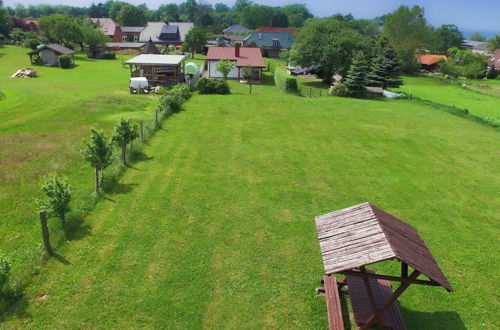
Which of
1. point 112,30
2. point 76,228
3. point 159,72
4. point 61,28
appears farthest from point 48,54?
point 76,228

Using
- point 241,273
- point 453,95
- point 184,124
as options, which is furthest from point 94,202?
point 453,95

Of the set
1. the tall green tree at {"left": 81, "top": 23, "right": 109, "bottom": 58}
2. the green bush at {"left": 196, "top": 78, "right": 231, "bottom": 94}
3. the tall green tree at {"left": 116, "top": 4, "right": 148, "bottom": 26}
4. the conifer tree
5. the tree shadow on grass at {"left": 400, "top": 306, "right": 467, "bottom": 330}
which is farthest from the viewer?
the tall green tree at {"left": 116, "top": 4, "right": 148, "bottom": 26}

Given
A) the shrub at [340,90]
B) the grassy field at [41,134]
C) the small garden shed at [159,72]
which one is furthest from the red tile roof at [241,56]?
the grassy field at [41,134]

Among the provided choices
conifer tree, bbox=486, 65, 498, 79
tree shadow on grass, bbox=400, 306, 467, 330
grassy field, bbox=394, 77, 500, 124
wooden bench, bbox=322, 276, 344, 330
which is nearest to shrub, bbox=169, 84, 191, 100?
wooden bench, bbox=322, 276, 344, 330

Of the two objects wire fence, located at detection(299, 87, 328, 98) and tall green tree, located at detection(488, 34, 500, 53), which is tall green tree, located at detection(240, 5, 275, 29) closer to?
tall green tree, located at detection(488, 34, 500, 53)

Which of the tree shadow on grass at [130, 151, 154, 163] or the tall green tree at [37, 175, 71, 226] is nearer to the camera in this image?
the tall green tree at [37, 175, 71, 226]
